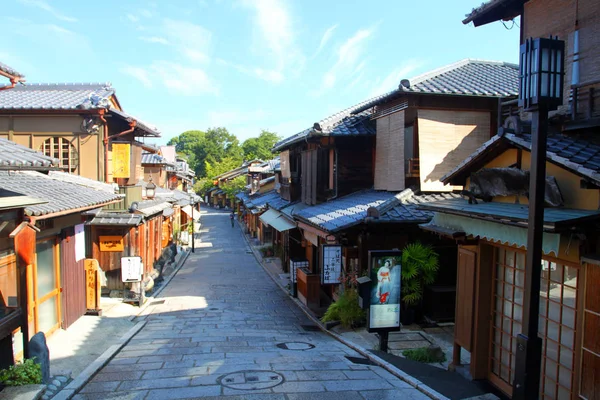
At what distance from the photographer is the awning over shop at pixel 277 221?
68.6 ft

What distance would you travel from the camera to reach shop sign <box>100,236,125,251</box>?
63.4 feet

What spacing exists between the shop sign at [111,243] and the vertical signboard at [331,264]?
31.9 ft

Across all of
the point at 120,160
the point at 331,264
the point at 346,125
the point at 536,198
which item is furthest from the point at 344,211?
the point at 536,198

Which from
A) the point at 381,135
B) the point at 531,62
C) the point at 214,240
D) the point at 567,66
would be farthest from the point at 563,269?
the point at 214,240

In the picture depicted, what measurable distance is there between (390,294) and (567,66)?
241 inches

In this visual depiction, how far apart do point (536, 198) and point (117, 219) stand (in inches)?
689

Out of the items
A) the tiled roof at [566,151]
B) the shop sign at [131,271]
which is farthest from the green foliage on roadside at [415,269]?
the shop sign at [131,271]

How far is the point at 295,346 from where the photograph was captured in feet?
37.8

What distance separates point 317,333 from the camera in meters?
14.1

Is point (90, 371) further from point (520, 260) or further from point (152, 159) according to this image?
point (152, 159)

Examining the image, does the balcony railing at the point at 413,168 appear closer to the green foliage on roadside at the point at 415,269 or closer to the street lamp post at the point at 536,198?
the green foliage on roadside at the point at 415,269

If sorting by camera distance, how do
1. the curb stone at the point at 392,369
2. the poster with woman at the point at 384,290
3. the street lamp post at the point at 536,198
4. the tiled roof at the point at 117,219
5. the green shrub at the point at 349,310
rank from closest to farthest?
the street lamp post at the point at 536,198 → the curb stone at the point at 392,369 → the poster with woman at the point at 384,290 → the green shrub at the point at 349,310 → the tiled roof at the point at 117,219

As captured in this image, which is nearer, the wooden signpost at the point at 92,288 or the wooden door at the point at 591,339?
the wooden door at the point at 591,339

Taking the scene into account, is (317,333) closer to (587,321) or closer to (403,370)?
(403,370)
